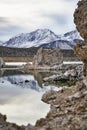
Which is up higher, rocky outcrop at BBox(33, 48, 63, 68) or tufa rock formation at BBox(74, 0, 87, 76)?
tufa rock formation at BBox(74, 0, 87, 76)

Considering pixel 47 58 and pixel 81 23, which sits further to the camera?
pixel 47 58

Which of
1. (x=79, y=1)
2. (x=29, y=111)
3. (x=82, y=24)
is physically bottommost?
(x=29, y=111)

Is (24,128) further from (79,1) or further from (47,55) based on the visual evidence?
(47,55)

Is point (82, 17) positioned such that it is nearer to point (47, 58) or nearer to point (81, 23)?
point (81, 23)

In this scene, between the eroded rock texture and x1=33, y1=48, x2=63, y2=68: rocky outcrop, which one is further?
x1=33, y1=48, x2=63, y2=68: rocky outcrop

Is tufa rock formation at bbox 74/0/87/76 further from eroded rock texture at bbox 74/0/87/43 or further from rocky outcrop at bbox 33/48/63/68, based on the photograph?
rocky outcrop at bbox 33/48/63/68

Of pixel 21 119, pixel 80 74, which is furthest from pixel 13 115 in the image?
pixel 80 74

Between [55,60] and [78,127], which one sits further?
[55,60]

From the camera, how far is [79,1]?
82.7 feet

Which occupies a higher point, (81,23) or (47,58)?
(81,23)

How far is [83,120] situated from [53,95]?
14.9m

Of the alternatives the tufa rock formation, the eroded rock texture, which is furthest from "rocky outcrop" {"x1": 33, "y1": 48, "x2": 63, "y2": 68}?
the eroded rock texture

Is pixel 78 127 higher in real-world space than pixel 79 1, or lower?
lower

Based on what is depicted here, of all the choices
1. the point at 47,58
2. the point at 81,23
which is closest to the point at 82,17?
the point at 81,23
